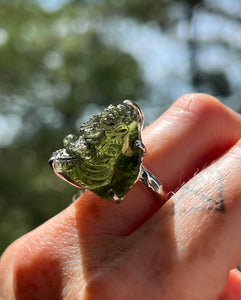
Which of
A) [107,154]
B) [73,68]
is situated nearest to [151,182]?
[107,154]

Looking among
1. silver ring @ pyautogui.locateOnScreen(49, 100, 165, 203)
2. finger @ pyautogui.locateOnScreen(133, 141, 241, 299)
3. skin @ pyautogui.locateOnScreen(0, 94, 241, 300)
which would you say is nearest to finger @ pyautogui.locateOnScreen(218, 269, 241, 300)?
skin @ pyautogui.locateOnScreen(0, 94, 241, 300)

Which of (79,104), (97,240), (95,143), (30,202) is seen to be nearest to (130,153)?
(95,143)

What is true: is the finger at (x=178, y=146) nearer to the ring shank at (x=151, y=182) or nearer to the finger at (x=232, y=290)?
the ring shank at (x=151, y=182)

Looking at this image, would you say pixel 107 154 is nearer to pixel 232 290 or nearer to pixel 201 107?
pixel 201 107

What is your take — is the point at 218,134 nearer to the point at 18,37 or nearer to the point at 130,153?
the point at 130,153

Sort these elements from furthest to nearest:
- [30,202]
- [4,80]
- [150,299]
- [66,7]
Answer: [66,7], [4,80], [30,202], [150,299]

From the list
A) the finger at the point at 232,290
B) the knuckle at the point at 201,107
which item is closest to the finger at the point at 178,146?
the knuckle at the point at 201,107

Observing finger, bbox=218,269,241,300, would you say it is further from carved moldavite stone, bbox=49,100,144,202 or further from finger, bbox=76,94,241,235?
carved moldavite stone, bbox=49,100,144,202
